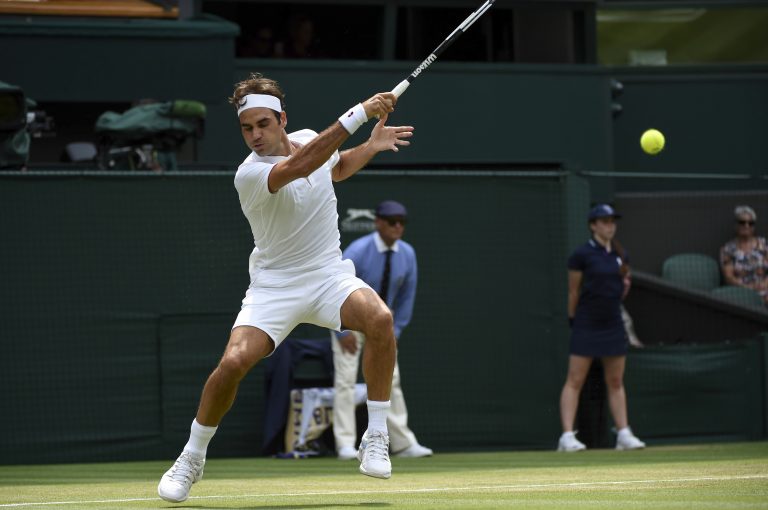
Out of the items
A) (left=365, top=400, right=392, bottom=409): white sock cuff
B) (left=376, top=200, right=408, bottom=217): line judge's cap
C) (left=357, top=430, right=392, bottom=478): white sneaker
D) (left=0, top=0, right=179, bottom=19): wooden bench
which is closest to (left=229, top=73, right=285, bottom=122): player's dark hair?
(left=365, top=400, right=392, bottom=409): white sock cuff

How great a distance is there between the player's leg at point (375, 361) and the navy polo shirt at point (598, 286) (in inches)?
197

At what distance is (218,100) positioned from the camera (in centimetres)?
1321

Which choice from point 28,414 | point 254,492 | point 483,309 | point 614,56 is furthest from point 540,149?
point 254,492

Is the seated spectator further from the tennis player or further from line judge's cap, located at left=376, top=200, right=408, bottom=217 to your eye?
the tennis player

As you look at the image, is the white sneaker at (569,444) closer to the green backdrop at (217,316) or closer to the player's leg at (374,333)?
the green backdrop at (217,316)

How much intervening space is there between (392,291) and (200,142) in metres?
3.66

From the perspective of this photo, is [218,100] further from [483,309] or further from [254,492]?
[254,492]

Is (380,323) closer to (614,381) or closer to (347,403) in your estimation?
(347,403)

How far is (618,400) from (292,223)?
5.51 m

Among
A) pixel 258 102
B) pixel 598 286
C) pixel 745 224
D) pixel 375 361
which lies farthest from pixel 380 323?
pixel 745 224

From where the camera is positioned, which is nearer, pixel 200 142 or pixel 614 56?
pixel 200 142

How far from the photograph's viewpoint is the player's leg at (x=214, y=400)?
7.12m

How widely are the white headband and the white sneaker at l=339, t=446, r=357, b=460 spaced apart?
15.5 feet

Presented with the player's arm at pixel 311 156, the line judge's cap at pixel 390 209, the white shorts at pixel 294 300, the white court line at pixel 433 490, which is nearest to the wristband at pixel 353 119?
the player's arm at pixel 311 156
